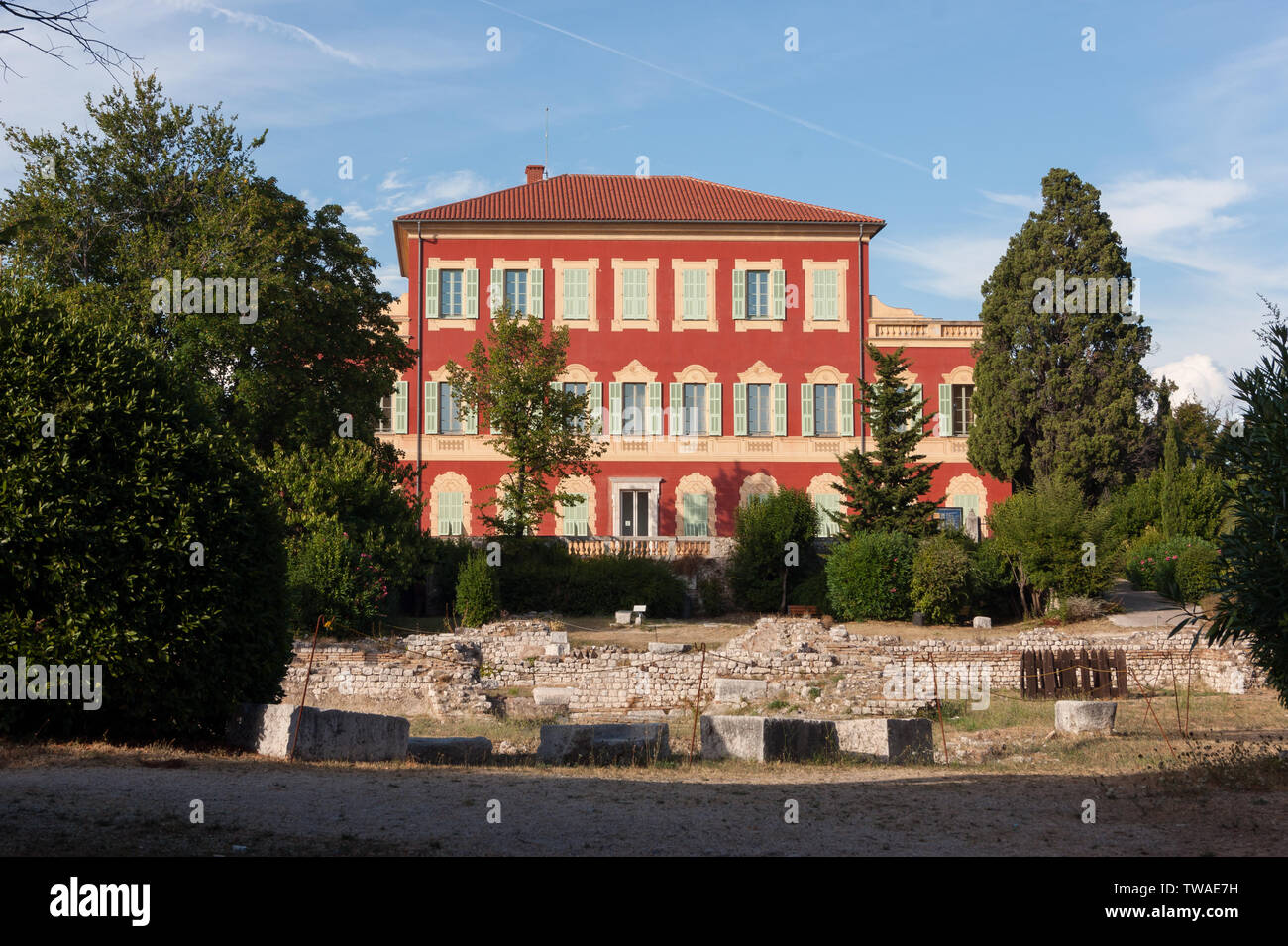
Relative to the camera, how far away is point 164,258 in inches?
1025

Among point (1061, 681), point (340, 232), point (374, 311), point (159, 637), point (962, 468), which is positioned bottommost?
point (1061, 681)

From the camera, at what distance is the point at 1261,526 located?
35.6ft

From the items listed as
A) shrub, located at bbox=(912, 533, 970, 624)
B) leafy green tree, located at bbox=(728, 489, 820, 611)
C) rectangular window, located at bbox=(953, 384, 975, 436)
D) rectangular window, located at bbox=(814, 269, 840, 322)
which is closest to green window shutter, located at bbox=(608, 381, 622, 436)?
rectangular window, located at bbox=(814, 269, 840, 322)

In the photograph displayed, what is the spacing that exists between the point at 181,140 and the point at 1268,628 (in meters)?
25.8

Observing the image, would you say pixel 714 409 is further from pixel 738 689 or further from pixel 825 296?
pixel 738 689

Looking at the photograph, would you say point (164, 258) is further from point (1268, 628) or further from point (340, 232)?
point (1268, 628)

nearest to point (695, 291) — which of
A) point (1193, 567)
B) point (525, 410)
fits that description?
point (525, 410)

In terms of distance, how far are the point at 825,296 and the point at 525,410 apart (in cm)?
1453

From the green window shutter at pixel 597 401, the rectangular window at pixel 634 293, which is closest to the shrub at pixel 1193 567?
the green window shutter at pixel 597 401

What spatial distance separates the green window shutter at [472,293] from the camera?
139ft

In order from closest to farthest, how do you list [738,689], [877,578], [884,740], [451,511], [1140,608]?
1. [884,740]
2. [738,689]
3. [1140,608]
4. [877,578]
5. [451,511]
